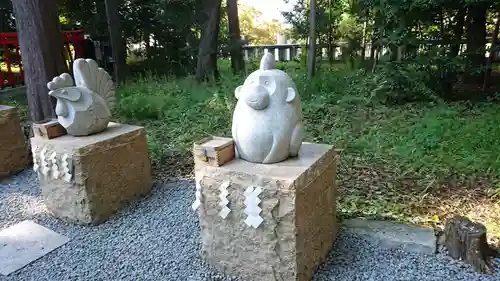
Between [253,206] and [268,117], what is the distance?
503 mm

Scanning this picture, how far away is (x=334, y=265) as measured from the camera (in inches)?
95.3

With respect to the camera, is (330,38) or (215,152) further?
(330,38)

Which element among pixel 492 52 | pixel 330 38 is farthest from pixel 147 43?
pixel 492 52

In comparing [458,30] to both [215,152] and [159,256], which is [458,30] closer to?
[215,152]

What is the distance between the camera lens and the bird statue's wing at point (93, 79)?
10.7 feet

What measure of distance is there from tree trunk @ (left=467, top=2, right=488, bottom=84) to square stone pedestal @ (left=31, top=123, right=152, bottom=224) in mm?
4733

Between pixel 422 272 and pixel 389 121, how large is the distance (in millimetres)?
2764

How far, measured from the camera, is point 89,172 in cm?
303

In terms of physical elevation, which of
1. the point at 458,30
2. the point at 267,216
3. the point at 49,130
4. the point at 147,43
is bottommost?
the point at 267,216

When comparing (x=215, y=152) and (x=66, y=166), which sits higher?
(x=215, y=152)

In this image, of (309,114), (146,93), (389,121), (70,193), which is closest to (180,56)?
(146,93)

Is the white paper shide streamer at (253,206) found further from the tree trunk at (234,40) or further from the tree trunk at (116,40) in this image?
the tree trunk at (116,40)

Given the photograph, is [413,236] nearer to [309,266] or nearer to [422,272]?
[422,272]

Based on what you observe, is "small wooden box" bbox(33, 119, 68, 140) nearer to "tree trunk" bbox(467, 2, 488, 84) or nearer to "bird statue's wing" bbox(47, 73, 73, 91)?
"bird statue's wing" bbox(47, 73, 73, 91)
